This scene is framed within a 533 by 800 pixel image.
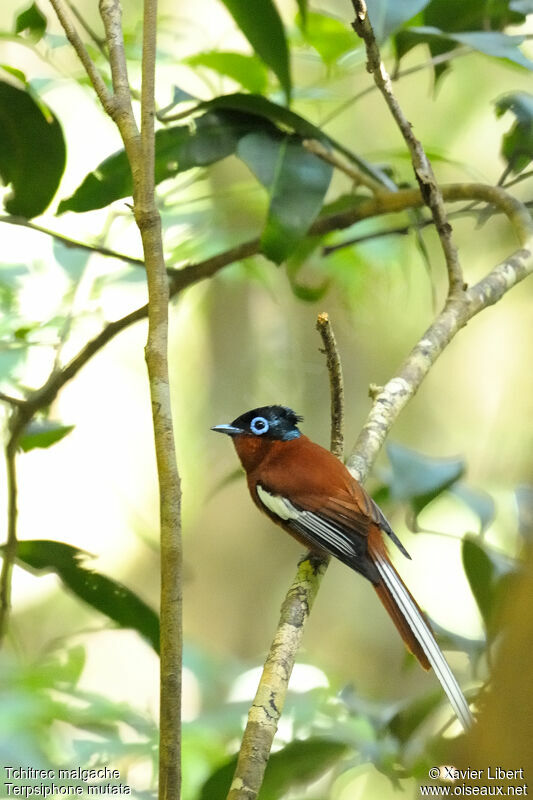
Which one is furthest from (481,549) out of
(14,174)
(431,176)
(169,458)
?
(14,174)

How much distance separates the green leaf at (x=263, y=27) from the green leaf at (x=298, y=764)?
1.55 meters

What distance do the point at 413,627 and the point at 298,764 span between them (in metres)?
0.40

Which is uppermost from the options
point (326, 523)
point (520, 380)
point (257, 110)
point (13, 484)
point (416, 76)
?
point (416, 76)

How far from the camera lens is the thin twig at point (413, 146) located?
1.48 metres

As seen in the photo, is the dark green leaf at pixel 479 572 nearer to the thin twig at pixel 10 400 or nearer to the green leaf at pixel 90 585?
the green leaf at pixel 90 585

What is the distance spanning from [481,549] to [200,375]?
7.21 feet

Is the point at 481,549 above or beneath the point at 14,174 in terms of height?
beneath

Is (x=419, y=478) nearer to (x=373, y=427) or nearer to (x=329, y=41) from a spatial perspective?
(x=373, y=427)

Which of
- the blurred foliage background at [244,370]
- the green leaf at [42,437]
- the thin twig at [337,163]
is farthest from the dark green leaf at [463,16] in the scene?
the green leaf at [42,437]

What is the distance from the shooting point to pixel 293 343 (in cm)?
381

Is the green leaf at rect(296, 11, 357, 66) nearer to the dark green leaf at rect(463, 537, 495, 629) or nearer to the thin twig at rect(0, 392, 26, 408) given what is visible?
the thin twig at rect(0, 392, 26, 408)

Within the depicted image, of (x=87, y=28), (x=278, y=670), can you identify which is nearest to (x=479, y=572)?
(x=278, y=670)

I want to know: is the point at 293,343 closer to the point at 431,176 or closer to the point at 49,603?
the point at 49,603

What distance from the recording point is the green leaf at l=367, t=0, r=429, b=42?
73.5 inches
